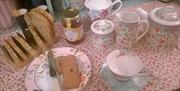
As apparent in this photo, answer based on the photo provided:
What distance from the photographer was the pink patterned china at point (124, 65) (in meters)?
0.57

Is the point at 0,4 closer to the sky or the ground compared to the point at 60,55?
closer to the sky

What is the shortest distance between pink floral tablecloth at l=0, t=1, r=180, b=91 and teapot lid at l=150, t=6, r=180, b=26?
0.10m

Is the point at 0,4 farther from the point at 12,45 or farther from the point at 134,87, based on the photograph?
the point at 134,87

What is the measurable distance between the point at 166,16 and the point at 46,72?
34 centimetres

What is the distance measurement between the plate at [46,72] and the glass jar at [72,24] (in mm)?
42

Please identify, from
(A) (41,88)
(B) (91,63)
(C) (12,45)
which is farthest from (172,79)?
(C) (12,45)

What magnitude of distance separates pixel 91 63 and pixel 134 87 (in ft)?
0.44

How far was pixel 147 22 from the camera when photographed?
2.08ft

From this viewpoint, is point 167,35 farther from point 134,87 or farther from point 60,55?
point 60,55

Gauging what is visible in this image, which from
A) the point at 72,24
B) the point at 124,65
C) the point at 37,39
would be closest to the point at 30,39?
the point at 37,39

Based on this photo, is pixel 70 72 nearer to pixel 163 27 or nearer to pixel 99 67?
pixel 99 67

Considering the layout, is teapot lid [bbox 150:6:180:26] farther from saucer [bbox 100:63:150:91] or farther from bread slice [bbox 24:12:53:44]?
bread slice [bbox 24:12:53:44]

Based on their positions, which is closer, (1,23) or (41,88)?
(41,88)

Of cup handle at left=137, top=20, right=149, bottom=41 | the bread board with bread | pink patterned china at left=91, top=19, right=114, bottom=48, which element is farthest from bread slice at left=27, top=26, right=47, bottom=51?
cup handle at left=137, top=20, right=149, bottom=41
